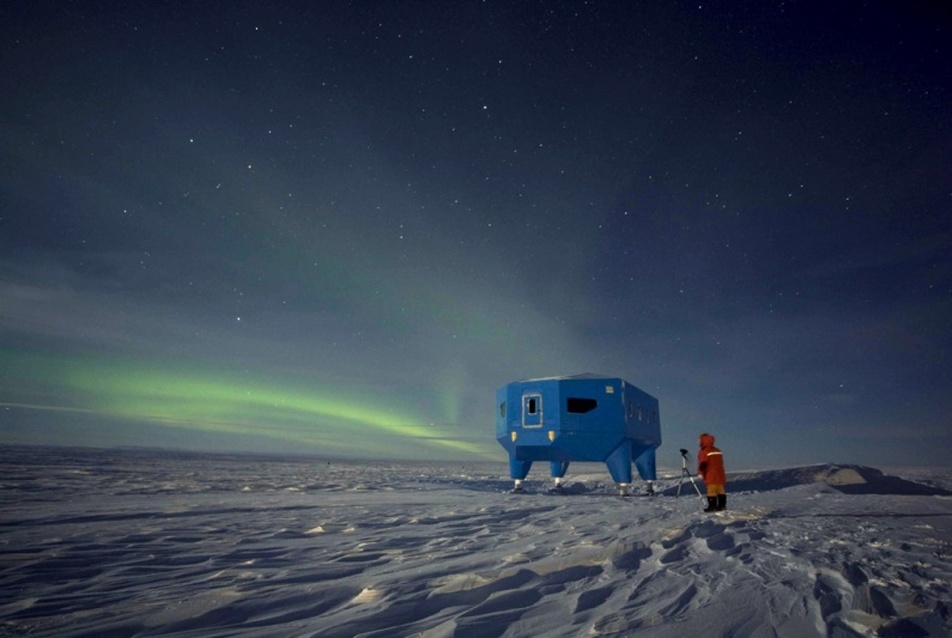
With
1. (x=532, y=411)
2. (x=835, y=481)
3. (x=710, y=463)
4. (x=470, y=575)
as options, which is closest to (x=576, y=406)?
(x=532, y=411)

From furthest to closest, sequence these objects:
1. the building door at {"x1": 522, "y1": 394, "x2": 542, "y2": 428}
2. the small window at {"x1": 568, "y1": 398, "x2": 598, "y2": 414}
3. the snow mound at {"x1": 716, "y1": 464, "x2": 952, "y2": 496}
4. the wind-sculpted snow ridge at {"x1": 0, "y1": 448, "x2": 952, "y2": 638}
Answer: the snow mound at {"x1": 716, "y1": 464, "x2": 952, "y2": 496} → the building door at {"x1": 522, "y1": 394, "x2": 542, "y2": 428} → the small window at {"x1": 568, "y1": 398, "x2": 598, "y2": 414} → the wind-sculpted snow ridge at {"x1": 0, "y1": 448, "x2": 952, "y2": 638}

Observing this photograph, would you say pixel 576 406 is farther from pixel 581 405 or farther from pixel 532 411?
pixel 532 411

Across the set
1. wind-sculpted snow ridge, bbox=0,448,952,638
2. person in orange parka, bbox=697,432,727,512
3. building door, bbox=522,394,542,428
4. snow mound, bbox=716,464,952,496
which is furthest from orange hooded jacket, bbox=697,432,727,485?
snow mound, bbox=716,464,952,496

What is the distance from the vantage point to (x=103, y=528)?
637 centimetres

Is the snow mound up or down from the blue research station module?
down

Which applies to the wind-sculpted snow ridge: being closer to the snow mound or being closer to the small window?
the small window

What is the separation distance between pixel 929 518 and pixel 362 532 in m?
10.4

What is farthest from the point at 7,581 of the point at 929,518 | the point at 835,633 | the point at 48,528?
the point at 929,518

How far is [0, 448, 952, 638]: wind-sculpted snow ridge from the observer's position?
2.96 metres

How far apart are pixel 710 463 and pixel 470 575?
7077 mm

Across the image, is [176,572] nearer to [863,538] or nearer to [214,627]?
[214,627]

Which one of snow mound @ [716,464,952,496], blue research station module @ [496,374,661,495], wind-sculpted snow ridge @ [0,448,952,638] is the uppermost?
blue research station module @ [496,374,661,495]

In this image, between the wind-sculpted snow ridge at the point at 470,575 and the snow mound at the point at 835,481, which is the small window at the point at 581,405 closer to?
the wind-sculpted snow ridge at the point at 470,575

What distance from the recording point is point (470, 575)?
3889 mm
